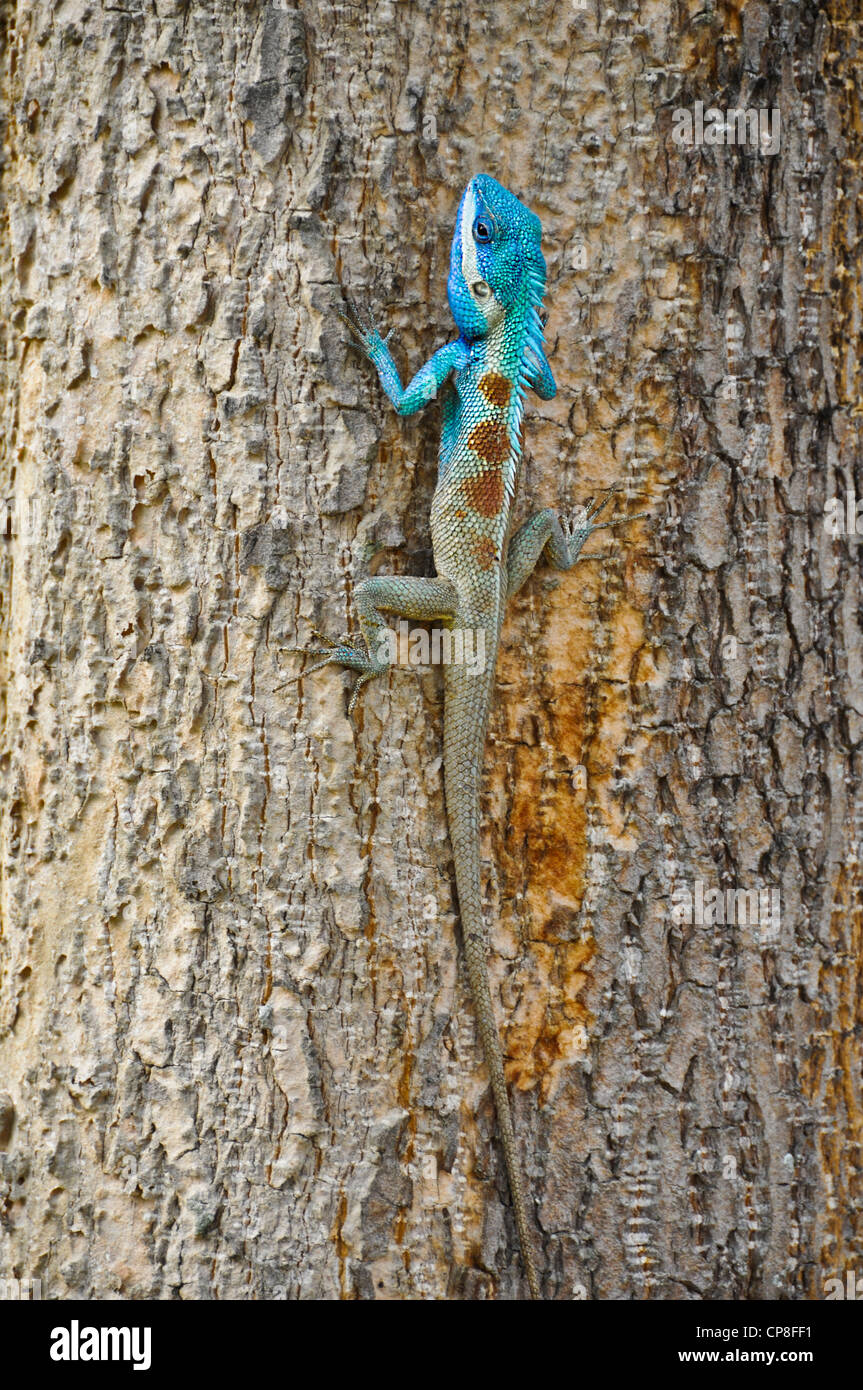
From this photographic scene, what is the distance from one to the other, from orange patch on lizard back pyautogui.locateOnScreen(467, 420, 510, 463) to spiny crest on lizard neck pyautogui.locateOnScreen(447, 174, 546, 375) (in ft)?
0.62

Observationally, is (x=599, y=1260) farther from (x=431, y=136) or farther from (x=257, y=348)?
(x=431, y=136)

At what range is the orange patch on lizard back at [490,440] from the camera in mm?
2795

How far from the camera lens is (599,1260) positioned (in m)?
2.75

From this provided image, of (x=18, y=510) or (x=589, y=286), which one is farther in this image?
(x=18, y=510)

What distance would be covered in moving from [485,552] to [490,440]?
296 mm

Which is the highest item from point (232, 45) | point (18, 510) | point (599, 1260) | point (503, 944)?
point (232, 45)

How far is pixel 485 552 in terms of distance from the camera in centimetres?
280

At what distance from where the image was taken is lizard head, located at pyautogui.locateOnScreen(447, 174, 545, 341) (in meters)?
2.71

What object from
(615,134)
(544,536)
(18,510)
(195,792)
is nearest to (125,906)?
(195,792)

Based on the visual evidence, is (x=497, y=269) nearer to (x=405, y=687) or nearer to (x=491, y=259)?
(x=491, y=259)

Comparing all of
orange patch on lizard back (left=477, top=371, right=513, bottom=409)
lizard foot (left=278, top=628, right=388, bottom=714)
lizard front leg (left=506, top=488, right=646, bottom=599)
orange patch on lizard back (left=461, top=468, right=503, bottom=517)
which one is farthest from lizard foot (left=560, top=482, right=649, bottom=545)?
lizard foot (left=278, top=628, right=388, bottom=714)

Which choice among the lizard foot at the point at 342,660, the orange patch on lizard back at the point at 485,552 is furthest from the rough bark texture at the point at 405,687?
the orange patch on lizard back at the point at 485,552

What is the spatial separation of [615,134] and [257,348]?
1078 mm

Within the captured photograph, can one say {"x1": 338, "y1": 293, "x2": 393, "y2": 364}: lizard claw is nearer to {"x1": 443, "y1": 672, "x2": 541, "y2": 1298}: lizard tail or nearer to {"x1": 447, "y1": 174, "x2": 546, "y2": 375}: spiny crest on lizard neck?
{"x1": 447, "y1": 174, "x2": 546, "y2": 375}: spiny crest on lizard neck
